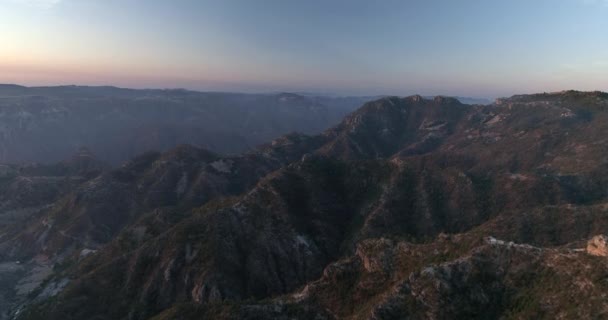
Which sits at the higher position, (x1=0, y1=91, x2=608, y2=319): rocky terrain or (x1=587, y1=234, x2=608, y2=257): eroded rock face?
(x1=587, y1=234, x2=608, y2=257): eroded rock face

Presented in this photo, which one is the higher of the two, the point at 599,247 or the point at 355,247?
the point at 599,247

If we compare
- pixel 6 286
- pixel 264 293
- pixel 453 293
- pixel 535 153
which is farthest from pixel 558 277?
pixel 6 286

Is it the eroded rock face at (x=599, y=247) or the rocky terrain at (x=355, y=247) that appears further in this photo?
the rocky terrain at (x=355, y=247)

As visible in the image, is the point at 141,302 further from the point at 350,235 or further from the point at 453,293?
the point at 453,293

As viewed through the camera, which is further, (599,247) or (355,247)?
(355,247)

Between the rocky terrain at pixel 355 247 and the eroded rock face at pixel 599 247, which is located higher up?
the eroded rock face at pixel 599 247
